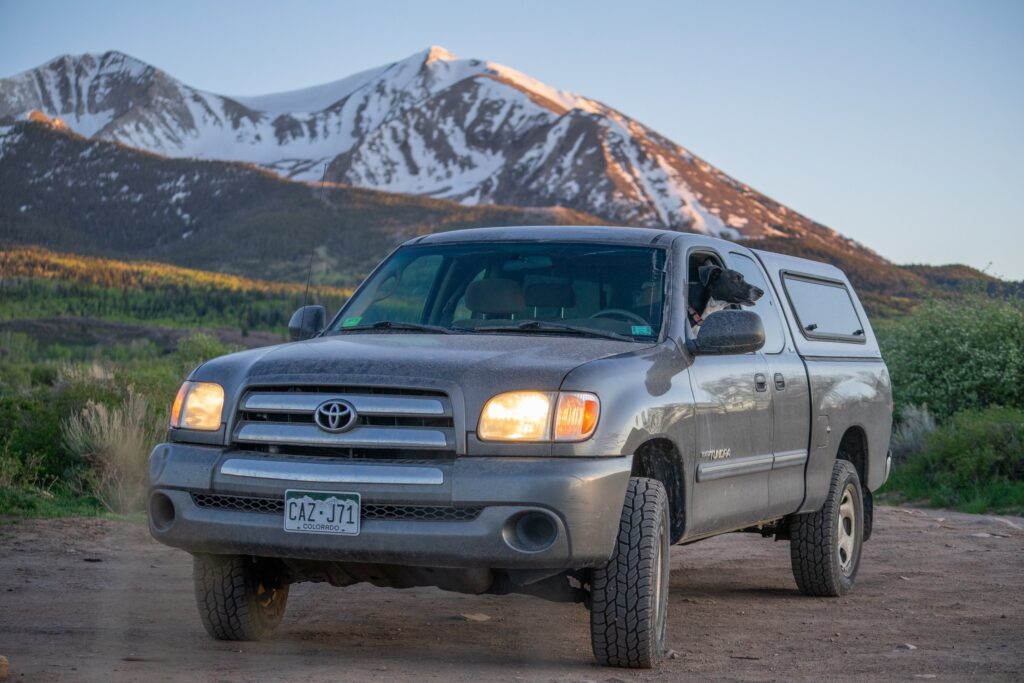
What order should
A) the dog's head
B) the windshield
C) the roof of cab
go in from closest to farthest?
the windshield
the roof of cab
the dog's head

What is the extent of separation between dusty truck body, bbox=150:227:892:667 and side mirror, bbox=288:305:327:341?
0.01 metres

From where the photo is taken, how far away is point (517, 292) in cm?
705

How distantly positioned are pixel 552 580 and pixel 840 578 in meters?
3.60

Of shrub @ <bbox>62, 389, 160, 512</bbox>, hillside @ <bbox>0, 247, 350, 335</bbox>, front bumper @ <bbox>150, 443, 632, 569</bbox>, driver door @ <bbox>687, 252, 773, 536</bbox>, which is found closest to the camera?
front bumper @ <bbox>150, 443, 632, 569</bbox>

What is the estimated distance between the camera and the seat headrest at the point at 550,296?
699 centimetres

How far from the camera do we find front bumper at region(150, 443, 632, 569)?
18.1 ft

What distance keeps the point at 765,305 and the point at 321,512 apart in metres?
3.48

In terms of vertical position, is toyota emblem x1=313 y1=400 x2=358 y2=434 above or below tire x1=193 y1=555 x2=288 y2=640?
above

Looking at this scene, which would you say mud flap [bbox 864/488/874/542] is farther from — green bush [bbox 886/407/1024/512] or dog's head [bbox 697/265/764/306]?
green bush [bbox 886/407/1024/512]

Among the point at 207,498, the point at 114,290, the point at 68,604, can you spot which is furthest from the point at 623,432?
the point at 114,290

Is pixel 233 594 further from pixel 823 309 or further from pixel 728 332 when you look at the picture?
pixel 823 309

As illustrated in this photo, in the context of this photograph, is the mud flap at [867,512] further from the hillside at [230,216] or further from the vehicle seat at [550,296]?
the hillside at [230,216]

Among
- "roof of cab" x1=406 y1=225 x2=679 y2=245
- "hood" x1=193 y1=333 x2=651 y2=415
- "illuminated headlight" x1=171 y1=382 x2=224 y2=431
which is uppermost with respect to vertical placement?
"roof of cab" x1=406 y1=225 x2=679 y2=245

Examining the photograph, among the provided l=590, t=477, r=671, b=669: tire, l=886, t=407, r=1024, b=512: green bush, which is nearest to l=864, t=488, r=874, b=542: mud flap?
l=590, t=477, r=671, b=669: tire
